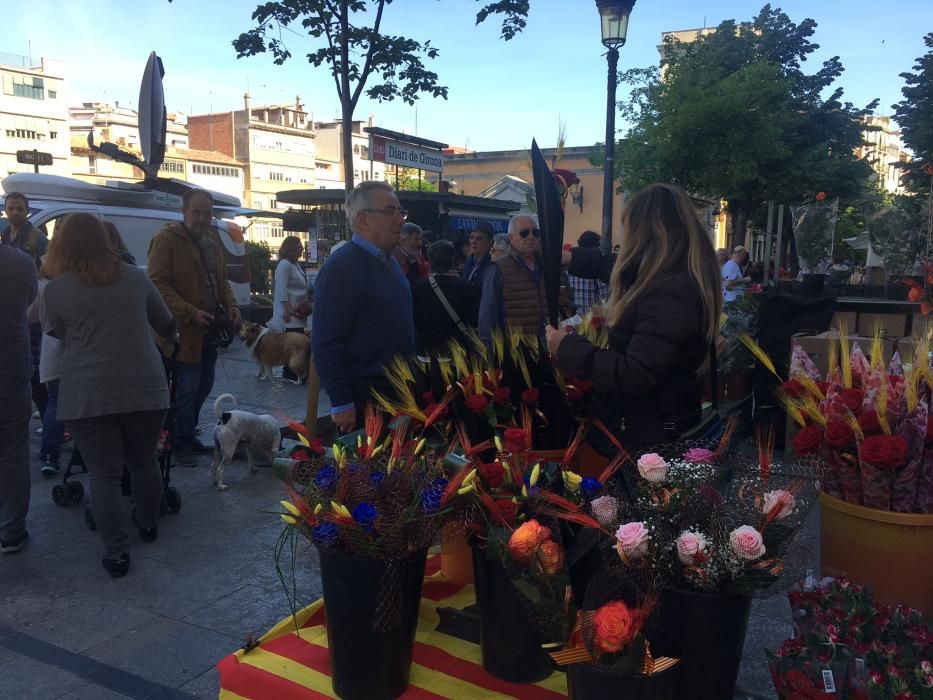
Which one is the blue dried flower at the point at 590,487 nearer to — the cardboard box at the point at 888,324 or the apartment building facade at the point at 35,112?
the cardboard box at the point at 888,324

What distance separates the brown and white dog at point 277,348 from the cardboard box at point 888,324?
232 inches

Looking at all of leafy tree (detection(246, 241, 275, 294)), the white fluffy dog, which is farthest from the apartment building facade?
the white fluffy dog

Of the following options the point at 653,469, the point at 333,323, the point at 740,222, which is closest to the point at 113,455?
the point at 333,323

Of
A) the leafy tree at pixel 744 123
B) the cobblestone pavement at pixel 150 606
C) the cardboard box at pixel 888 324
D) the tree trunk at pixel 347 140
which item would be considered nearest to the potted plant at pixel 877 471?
the cobblestone pavement at pixel 150 606

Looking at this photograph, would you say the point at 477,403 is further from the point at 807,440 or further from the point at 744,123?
the point at 744,123

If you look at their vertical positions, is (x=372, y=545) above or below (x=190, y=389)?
above

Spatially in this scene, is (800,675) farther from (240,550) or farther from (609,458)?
(240,550)

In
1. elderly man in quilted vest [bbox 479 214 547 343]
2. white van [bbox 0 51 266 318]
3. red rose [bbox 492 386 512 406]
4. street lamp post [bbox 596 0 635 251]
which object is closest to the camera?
red rose [bbox 492 386 512 406]

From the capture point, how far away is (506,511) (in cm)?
197

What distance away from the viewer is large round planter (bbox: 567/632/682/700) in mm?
1623

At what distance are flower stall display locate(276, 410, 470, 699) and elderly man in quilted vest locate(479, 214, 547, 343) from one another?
2.87 metres

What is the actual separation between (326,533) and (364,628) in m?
0.31

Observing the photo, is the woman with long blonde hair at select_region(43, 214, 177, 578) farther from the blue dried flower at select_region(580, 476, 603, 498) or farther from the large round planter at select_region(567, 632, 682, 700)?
the large round planter at select_region(567, 632, 682, 700)

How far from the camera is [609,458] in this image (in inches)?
113
